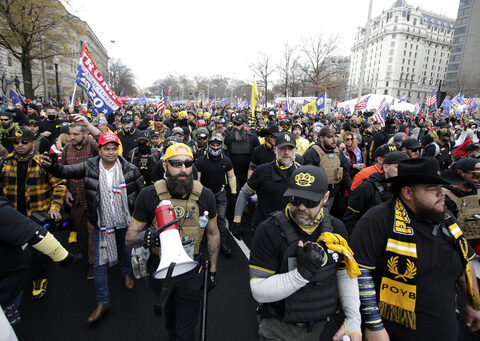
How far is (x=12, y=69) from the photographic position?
126 feet

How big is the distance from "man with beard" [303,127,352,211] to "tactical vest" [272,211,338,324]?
3.29 metres

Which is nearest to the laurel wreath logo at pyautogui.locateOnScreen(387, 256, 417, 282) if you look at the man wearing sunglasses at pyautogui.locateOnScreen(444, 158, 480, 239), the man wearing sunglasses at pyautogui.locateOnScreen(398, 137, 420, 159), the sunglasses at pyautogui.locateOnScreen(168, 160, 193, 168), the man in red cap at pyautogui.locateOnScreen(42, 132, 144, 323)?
the sunglasses at pyautogui.locateOnScreen(168, 160, 193, 168)

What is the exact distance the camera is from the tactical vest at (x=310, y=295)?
1.85 meters

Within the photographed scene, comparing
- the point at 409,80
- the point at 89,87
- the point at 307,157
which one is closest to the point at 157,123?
the point at 89,87

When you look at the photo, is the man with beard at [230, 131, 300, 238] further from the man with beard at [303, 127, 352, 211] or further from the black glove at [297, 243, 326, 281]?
the black glove at [297, 243, 326, 281]

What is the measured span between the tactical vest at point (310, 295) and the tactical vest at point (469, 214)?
256 cm

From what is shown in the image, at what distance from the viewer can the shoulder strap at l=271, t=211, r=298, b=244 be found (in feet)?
6.37

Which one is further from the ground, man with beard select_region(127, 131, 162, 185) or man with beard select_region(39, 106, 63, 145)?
A: man with beard select_region(39, 106, 63, 145)

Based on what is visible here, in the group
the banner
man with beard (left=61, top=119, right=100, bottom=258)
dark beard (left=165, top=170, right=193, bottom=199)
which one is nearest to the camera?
dark beard (left=165, top=170, right=193, bottom=199)

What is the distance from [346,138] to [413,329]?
17.3 feet

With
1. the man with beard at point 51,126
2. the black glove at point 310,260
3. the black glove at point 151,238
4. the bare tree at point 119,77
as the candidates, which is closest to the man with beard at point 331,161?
the black glove at point 310,260

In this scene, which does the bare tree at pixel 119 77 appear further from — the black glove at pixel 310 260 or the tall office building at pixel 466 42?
the tall office building at pixel 466 42

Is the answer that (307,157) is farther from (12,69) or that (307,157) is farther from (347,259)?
(12,69)

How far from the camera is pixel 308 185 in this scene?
1983mm
